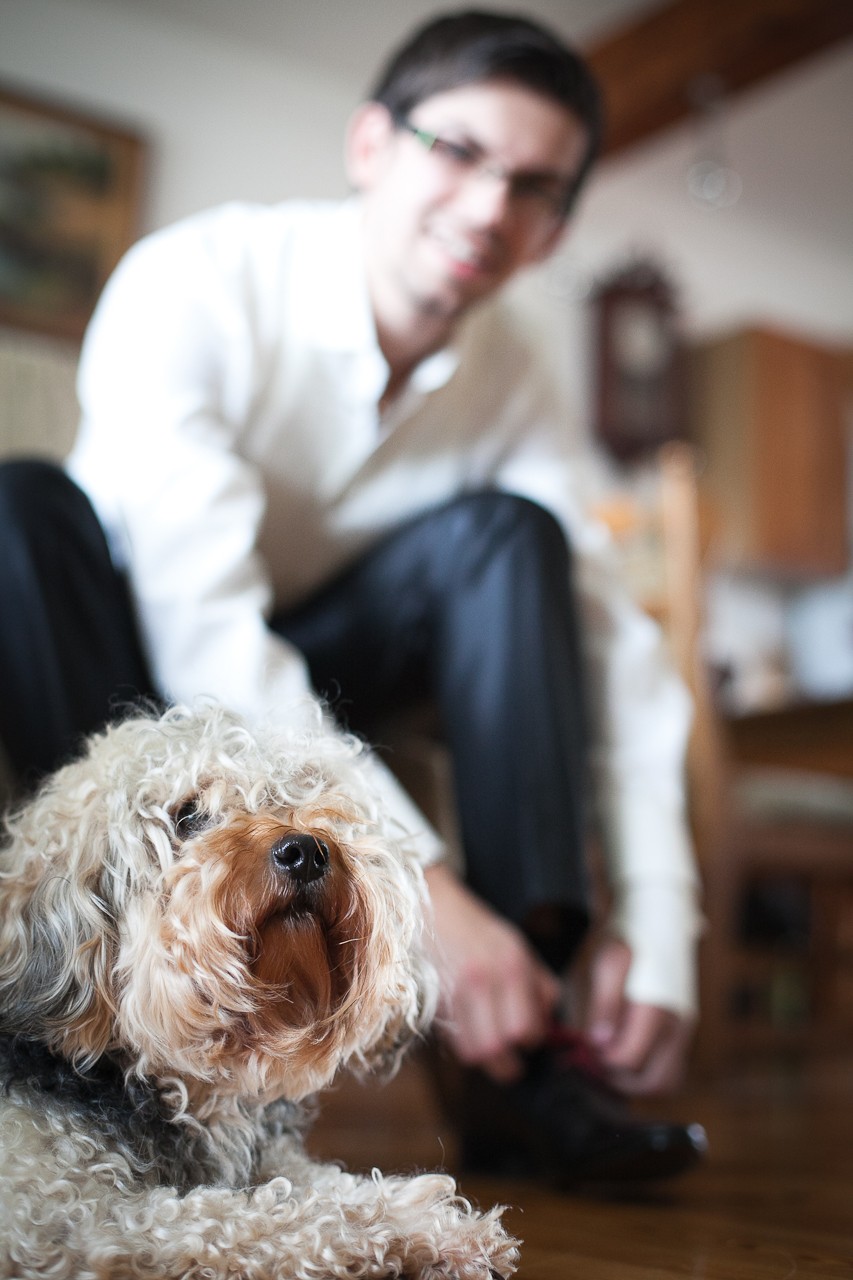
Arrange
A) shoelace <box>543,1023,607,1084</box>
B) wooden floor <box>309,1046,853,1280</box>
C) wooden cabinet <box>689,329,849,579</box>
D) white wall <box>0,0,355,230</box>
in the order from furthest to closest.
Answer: wooden cabinet <box>689,329,849,579</box>
white wall <box>0,0,355,230</box>
shoelace <box>543,1023,607,1084</box>
wooden floor <box>309,1046,853,1280</box>

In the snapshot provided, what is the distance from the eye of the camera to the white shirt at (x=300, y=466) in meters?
1.08

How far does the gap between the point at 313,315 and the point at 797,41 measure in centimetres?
255

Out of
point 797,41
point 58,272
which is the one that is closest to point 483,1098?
point 58,272

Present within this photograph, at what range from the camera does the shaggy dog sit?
624 mm

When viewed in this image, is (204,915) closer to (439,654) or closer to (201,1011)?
(201,1011)

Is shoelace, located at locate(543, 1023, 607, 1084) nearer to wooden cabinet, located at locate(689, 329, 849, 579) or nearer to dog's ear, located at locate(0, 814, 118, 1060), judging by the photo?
dog's ear, located at locate(0, 814, 118, 1060)

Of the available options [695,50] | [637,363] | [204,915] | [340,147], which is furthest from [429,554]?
[637,363]

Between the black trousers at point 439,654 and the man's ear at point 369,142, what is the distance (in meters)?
0.48

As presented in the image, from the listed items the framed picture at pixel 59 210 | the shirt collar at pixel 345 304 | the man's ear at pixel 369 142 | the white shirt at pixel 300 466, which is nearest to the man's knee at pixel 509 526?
the white shirt at pixel 300 466

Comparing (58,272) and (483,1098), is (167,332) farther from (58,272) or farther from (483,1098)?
(58,272)

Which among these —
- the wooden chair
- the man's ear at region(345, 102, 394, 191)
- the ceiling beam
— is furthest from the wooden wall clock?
the man's ear at region(345, 102, 394, 191)

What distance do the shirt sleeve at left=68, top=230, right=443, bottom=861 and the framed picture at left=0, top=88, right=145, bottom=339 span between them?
1980 millimetres

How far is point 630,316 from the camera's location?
4.31 meters

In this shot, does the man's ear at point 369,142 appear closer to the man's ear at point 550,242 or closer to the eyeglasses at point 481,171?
the eyeglasses at point 481,171
